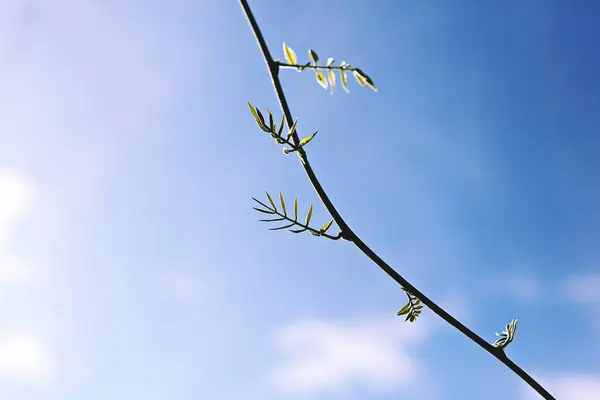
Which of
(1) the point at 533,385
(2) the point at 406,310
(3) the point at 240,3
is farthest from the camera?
(2) the point at 406,310

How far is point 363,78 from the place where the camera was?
949 mm

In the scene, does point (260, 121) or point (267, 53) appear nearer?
point (267, 53)

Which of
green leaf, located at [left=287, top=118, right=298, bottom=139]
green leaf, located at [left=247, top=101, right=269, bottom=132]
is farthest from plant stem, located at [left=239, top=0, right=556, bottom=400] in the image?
green leaf, located at [left=247, top=101, right=269, bottom=132]

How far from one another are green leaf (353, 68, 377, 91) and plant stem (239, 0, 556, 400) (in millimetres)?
158

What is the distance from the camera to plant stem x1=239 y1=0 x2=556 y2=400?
0.77m

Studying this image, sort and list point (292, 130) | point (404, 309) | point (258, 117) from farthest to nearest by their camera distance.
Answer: point (404, 309), point (258, 117), point (292, 130)

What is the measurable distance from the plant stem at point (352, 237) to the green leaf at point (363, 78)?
6.2 inches

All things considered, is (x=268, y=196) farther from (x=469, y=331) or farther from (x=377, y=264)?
(x=469, y=331)

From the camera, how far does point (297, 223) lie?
1.06 m

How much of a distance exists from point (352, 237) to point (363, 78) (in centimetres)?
28

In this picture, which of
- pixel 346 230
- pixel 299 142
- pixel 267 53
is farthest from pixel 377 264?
pixel 267 53

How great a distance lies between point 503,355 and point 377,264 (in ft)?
0.98

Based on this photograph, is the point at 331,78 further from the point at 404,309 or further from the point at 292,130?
the point at 404,309

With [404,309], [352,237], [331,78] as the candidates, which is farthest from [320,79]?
[404,309]
